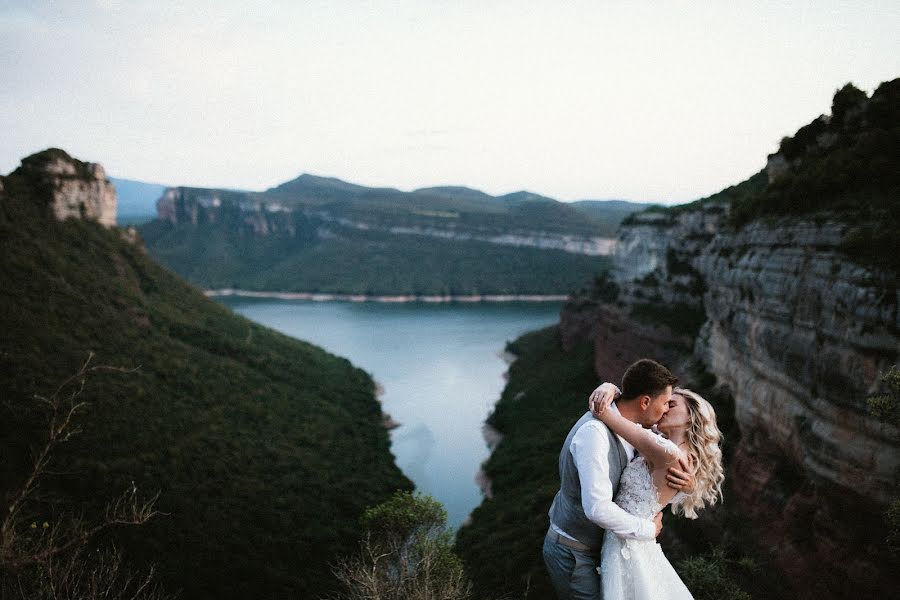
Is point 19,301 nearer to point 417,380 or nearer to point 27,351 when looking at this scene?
point 27,351

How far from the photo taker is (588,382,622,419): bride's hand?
10.2 feet

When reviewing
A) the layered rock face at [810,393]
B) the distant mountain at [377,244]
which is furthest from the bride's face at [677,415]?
the distant mountain at [377,244]

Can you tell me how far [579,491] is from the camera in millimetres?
3184

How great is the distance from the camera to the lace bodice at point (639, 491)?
3090 mm

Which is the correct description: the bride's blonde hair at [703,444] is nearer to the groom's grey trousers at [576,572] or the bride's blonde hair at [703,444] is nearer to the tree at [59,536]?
the groom's grey trousers at [576,572]

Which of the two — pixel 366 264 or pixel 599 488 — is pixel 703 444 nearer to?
pixel 599 488

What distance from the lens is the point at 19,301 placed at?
20547mm

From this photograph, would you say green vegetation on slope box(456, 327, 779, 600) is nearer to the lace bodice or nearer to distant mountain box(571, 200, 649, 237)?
the lace bodice

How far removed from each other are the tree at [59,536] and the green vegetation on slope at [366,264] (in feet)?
248

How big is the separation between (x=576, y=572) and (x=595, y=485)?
2.06 feet

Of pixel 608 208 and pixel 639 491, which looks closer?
pixel 639 491

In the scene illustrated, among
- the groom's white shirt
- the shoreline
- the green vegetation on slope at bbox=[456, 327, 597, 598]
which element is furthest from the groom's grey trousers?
the shoreline

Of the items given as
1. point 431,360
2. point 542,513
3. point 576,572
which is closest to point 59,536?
point 576,572

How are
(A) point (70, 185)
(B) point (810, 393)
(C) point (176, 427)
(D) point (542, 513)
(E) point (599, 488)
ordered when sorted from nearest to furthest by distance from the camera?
(E) point (599, 488) → (B) point (810, 393) → (D) point (542, 513) → (C) point (176, 427) → (A) point (70, 185)
